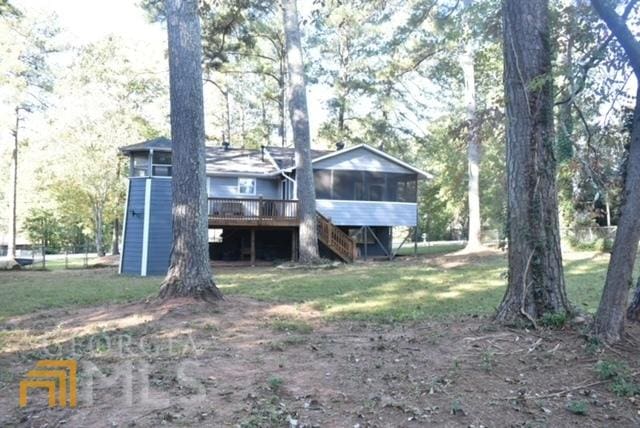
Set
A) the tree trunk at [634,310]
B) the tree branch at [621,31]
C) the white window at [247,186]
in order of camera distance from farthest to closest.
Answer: the white window at [247,186]
the tree trunk at [634,310]
the tree branch at [621,31]

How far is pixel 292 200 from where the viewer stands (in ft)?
60.5

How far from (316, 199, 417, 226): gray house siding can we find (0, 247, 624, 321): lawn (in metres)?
6.99

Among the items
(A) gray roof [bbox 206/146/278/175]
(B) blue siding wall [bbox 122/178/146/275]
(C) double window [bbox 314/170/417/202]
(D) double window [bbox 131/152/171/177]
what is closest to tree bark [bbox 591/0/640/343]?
(D) double window [bbox 131/152/171/177]

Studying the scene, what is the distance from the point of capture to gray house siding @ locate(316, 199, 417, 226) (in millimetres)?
20250

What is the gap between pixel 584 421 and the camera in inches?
137

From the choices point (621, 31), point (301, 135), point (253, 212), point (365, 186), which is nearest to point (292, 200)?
point (253, 212)

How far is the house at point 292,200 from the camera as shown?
1797 cm

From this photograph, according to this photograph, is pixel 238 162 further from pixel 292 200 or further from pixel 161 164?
pixel 161 164

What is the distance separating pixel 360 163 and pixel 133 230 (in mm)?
9677

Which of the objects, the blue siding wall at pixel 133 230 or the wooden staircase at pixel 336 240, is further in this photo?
the wooden staircase at pixel 336 240

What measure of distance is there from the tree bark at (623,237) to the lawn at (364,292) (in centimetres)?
139

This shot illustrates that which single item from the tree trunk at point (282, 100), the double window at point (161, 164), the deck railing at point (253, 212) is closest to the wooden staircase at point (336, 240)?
the deck railing at point (253, 212)

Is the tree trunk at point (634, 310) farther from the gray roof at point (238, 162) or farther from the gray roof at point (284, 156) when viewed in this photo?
the gray roof at point (238, 162)

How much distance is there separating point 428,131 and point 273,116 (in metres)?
12.3
